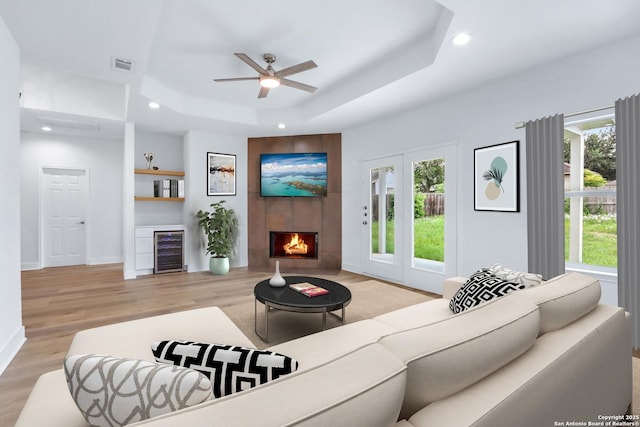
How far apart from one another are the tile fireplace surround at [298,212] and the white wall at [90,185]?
2.82 m

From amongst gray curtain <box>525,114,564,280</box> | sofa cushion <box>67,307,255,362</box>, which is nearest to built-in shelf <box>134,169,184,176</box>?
sofa cushion <box>67,307,255,362</box>

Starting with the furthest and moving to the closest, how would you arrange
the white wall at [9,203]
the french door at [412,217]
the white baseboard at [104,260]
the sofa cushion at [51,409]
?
the white baseboard at [104,260] → the french door at [412,217] → the white wall at [9,203] → the sofa cushion at [51,409]

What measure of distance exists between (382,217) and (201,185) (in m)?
3.25

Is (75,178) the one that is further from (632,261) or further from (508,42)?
(632,261)

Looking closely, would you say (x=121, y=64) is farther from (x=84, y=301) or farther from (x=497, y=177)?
(x=497, y=177)

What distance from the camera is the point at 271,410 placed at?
61 centimetres

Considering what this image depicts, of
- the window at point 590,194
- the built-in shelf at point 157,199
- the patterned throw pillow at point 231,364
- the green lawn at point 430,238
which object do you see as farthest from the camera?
the built-in shelf at point 157,199

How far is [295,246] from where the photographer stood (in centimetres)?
607

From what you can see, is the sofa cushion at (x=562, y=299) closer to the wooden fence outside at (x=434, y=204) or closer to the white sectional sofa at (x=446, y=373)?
the white sectional sofa at (x=446, y=373)

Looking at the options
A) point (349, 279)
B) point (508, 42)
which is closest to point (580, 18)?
point (508, 42)

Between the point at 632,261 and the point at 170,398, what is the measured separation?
10.6ft

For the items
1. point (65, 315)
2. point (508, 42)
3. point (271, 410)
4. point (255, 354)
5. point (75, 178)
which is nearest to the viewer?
point (271, 410)

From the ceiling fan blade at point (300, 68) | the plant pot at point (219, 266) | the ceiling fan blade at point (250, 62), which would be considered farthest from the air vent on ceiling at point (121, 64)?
the plant pot at point (219, 266)

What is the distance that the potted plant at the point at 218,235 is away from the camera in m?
5.34
